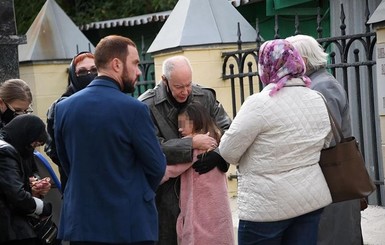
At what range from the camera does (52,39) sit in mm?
11562

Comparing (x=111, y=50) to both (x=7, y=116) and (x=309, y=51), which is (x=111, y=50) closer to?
(x=309, y=51)

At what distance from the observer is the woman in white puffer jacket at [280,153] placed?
5.88 m

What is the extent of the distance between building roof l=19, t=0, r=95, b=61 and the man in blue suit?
581cm

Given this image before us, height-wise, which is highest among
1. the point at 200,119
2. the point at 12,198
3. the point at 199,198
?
the point at 200,119

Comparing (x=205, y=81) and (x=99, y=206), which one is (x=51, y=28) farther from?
(x=99, y=206)

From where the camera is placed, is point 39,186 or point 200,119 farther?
point 39,186

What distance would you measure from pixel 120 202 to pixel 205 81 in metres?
3.91

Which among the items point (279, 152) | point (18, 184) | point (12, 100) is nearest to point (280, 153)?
point (279, 152)

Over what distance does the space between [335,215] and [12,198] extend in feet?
6.46

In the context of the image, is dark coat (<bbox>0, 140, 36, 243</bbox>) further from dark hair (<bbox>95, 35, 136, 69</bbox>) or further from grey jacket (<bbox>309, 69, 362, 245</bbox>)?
grey jacket (<bbox>309, 69, 362, 245</bbox>)

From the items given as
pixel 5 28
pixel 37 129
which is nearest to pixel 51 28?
pixel 5 28

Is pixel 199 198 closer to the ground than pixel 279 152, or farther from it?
closer to the ground

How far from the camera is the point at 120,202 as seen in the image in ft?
18.1

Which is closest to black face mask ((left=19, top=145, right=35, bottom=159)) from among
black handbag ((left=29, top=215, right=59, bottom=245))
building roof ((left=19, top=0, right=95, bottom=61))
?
black handbag ((left=29, top=215, right=59, bottom=245))
